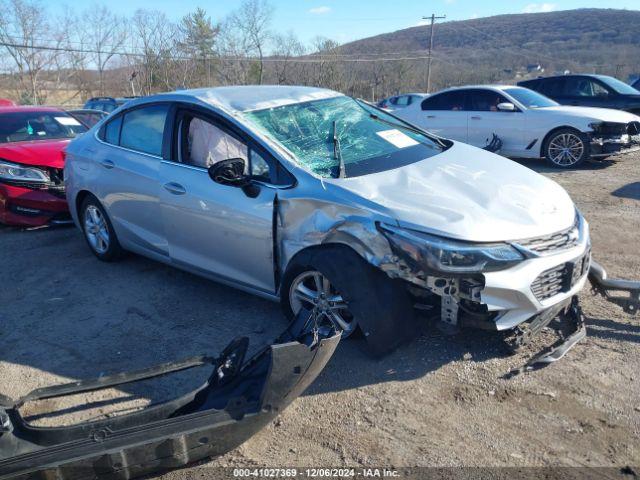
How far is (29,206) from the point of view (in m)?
6.78

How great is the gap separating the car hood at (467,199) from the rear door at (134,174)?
72.5 inches

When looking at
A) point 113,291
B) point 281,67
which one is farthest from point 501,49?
point 113,291

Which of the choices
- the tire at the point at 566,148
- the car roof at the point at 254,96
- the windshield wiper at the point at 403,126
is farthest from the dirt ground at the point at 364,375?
the tire at the point at 566,148

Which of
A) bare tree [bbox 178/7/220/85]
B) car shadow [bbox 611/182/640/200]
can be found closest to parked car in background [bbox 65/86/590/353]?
car shadow [bbox 611/182/640/200]

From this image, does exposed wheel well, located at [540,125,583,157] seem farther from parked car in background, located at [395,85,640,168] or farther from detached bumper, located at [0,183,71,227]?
detached bumper, located at [0,183,71,227]

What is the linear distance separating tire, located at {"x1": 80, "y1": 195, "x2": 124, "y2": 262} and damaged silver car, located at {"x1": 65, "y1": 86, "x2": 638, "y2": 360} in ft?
0.85

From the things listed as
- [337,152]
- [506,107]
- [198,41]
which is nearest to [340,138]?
[337,152]

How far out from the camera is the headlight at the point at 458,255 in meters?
3.05

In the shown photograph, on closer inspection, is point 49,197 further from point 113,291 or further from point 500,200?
point 500,200

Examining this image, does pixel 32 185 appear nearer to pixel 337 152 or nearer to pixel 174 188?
pixel 174 188

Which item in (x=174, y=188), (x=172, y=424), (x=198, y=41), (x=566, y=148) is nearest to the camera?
(x=172, y=424)

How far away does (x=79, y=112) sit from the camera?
38.2 ft

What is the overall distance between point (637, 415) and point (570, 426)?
0.39 m

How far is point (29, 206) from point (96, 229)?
1813mm
